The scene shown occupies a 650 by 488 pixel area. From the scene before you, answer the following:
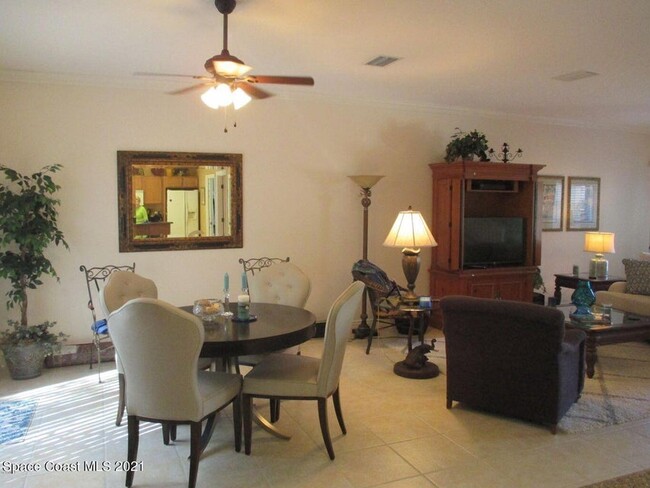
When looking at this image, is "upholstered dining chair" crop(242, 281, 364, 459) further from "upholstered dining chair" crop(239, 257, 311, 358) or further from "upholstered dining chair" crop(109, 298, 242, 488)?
"upholstered dining chair" crop(239, 257, 311, 358)

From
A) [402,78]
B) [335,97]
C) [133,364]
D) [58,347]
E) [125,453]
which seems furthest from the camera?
[335,97]

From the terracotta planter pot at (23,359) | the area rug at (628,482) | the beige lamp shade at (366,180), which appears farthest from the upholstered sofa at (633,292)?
the terracotta planter pot at (23,359)

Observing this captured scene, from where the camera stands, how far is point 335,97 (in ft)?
18.0

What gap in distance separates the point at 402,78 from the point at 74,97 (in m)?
2.94

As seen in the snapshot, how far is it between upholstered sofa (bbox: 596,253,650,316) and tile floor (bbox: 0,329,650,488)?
217 cm

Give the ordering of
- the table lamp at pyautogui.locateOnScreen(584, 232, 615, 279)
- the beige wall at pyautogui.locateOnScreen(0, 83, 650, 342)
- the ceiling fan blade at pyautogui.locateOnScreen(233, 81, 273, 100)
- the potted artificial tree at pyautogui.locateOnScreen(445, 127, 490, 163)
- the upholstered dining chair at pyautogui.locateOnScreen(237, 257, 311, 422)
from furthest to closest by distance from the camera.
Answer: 1. the table lamp at pyautogui.locateOnScreen(584, 232, 615, 279)
2. the potted artificial tree at pyautogui.locateOnScreen(445, 127, 490, 163)
3. the beige wall at pyautogui.locateOnScreen(0, 83, 650, 342)
4. the upholstered dining chair at pyautogui.locateOnScreen(237, 257, 311, 422)
5. the ceiling fan blade at pyautogui.locateOnScreen(233, 81, 273, 100)

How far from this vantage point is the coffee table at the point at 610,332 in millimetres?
4094

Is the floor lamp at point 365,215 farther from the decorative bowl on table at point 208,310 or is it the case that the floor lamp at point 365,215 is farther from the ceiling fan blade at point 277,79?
the decorative bowl on table at point 208,310

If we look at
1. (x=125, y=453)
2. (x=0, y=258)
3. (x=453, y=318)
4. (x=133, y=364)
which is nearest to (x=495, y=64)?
(x=453, y=318)

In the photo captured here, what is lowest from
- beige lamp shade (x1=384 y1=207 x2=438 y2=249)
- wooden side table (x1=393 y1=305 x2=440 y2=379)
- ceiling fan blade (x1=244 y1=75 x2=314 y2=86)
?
wooden side table (x1=393 y1=305 x2=440 y2=379)

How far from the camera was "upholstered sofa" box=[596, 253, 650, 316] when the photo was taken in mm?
5216

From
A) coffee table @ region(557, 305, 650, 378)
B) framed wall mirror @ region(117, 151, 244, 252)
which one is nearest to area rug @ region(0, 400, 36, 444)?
framed wall mirror @ region(117, 151, 244, 252)

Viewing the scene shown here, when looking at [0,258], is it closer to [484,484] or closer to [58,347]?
[58,347]

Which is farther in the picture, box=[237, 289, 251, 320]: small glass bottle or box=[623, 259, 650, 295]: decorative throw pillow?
box=[623, 259, 650, 295]: decorative throw pillow
